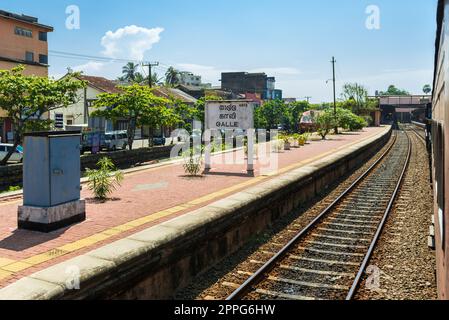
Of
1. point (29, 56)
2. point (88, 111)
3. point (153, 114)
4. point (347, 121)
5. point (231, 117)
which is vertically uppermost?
point (29, 56)

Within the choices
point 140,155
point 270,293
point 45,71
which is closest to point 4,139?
point 45,71

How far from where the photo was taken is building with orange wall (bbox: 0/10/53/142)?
131ft

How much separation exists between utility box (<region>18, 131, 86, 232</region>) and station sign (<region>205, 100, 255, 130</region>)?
902cm

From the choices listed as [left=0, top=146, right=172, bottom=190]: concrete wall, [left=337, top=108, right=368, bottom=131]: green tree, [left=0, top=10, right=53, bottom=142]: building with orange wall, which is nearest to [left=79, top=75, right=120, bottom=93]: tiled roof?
[left=0, top=10, right=53, bottom=142]: building with orange wall

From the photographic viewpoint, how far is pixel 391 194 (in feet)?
51.2

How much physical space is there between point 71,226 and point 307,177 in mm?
8244

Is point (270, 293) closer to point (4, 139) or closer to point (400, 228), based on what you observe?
point (400, 228)

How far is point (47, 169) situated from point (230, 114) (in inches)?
384

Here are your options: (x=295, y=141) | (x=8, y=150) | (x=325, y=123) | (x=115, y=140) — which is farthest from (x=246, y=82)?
(x=8, y=150)

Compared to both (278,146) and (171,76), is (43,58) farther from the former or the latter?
(171,76)

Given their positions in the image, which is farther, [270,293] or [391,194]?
[391,194]

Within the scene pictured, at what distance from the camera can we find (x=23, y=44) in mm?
42875
